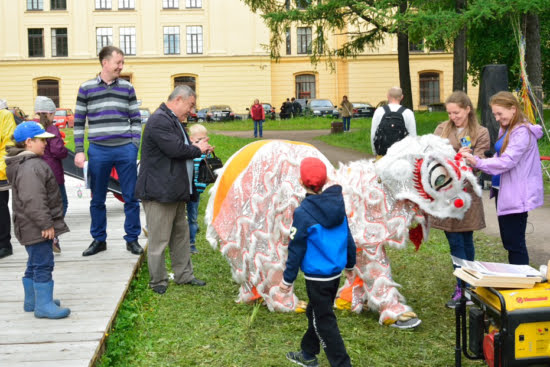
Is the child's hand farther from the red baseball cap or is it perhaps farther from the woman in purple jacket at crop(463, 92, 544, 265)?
the woman in purple jacket at crop(463, 92, 544, 265)

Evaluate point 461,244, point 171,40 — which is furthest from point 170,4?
point 461,244

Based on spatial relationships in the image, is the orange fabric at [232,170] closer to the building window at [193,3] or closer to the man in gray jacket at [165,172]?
the man in gray jacket at [165,172]

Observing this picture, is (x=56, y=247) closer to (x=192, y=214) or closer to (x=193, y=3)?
(x=192, y=214)

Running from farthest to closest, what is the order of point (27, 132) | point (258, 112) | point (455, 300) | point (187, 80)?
1. point (187, 80)
2. point (258, 112)
3. point (455, 300)
4. point (27, 132)

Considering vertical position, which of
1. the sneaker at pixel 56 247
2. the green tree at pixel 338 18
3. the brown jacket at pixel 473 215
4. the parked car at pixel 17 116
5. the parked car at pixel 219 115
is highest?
the green tree at pixel 338 18

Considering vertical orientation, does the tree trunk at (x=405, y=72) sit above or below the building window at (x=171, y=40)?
below

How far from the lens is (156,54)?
4781cm

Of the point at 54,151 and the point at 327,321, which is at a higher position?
the point at 54,151

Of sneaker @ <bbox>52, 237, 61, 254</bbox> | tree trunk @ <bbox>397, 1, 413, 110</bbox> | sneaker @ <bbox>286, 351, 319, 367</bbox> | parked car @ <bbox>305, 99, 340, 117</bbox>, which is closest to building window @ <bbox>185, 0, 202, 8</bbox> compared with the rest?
parked car @ <bbox>305, 99, 340, 117</bbox>

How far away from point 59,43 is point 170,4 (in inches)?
322

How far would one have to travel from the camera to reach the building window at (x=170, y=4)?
1889 inches

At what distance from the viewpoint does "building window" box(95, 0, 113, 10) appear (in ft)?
157

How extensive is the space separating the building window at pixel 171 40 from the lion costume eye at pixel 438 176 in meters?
44.6

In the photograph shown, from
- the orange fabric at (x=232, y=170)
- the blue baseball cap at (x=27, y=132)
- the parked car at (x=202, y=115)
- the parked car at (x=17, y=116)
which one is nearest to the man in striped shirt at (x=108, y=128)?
the parked car at (x=17, y=116)
